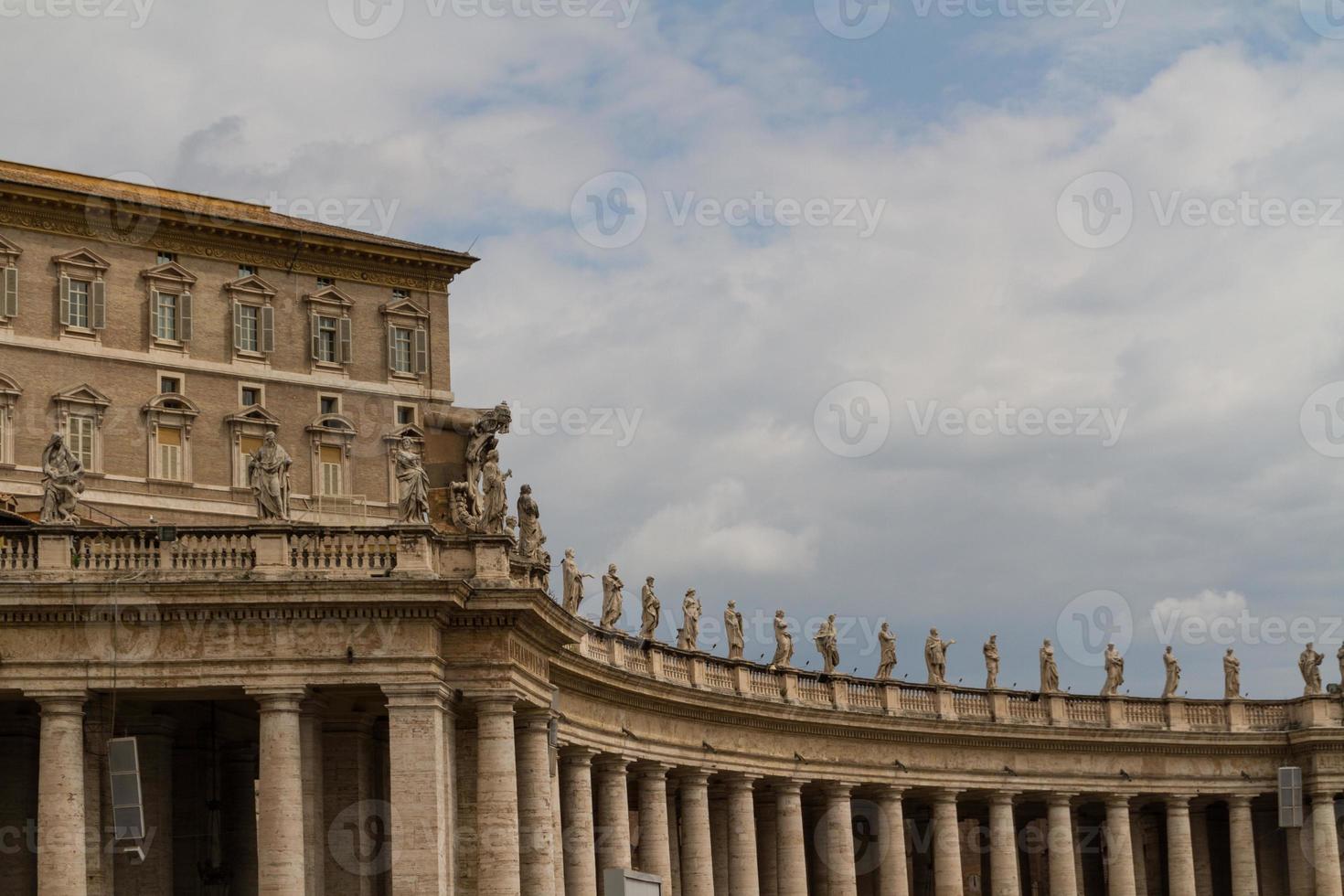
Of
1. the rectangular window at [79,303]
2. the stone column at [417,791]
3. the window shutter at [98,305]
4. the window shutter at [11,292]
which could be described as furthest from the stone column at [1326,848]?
the stone column at [417,791]

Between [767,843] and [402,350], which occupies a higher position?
[402,350]

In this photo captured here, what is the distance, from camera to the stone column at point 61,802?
58625mm

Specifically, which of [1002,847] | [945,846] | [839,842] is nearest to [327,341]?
[839,842]

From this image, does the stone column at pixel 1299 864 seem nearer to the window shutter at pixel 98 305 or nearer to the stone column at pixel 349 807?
the window shutter at pixel 98 305

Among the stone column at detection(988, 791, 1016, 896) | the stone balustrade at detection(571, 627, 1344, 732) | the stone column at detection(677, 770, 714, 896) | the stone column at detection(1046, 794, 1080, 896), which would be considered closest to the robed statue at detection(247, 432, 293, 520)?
the stone balustrade at detection(571, 627, 1344, 732)

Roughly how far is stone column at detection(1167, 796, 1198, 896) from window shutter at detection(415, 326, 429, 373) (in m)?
39.5

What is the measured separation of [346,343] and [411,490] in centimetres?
4483

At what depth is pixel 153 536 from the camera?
201 feet

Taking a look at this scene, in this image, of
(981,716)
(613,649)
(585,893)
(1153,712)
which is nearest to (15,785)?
(585,893)

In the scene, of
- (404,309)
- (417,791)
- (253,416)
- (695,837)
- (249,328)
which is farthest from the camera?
(404,309)

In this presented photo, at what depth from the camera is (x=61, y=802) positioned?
58.8 meters

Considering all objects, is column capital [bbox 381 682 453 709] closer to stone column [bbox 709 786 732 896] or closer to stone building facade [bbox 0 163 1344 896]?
stone building facade [bbox 0 163 1344 896]

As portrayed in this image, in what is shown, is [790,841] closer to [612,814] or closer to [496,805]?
[612,814]

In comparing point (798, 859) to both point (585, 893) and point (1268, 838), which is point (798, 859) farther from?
point (1268, 838)
